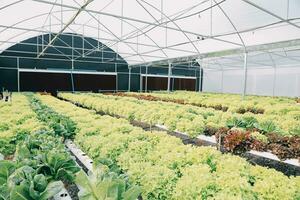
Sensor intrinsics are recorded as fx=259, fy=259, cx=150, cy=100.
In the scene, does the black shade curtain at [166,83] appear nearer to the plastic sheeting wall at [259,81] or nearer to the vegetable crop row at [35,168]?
the plastic sheeting wall at [259,81]

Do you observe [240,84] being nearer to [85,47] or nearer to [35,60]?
[85,47]

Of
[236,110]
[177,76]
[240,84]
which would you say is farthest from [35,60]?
[240,84]

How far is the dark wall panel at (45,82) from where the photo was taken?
22016 mm

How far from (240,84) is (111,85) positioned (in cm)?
1375

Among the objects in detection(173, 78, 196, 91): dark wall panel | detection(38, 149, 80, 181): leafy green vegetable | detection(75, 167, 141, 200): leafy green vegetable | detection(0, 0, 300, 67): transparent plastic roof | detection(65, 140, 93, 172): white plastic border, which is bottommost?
detection(65, 140, 93, 172): white plastic border

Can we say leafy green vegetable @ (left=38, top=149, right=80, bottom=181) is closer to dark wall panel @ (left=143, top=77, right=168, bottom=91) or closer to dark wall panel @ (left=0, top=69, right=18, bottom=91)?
dark wall panel @ (left=0, top=69, right=18, bottom=91)

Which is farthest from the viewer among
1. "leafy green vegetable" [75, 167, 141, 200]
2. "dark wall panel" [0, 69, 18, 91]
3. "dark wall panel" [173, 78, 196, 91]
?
"dark wall panel" [173, 78, 196, 91]

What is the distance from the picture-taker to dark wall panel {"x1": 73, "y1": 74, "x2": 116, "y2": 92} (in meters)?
24.5

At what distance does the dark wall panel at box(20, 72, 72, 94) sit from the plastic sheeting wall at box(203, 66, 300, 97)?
1656cm

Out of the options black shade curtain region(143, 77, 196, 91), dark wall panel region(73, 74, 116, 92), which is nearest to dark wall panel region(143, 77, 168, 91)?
black shade curtain region(143, 77, 196, 91)

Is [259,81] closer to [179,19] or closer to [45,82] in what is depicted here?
[179,19]

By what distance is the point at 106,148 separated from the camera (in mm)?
4039

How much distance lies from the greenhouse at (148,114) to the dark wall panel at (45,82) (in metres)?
0.09

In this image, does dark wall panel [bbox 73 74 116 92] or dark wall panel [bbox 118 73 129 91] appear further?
dark wall panel [bbox 118 73 129 91]
